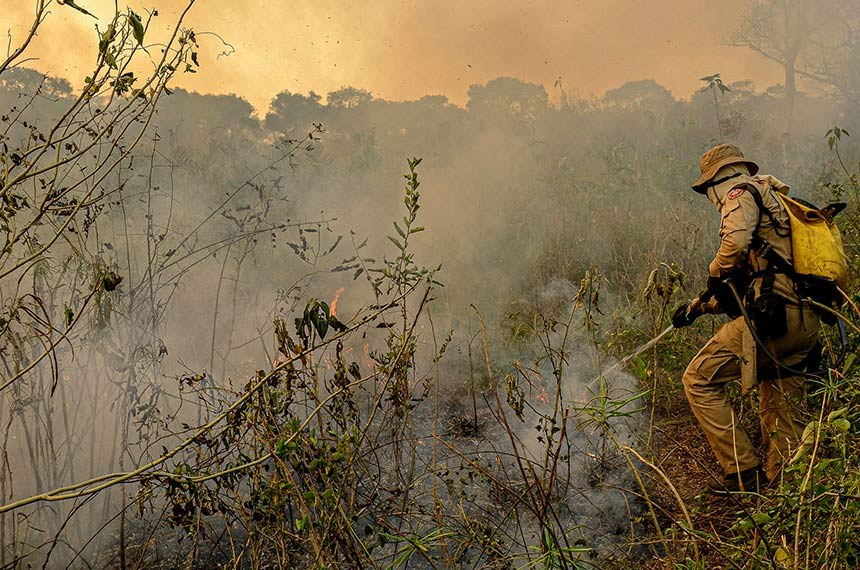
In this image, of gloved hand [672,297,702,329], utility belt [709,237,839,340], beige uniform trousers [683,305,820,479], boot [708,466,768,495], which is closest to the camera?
utility belt [709,237,839,340]

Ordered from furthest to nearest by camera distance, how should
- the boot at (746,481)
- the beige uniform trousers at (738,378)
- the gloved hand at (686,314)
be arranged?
the gloved hand at (686,314) < the boot at (746,481) < the beige uniform trousers at (738,378)

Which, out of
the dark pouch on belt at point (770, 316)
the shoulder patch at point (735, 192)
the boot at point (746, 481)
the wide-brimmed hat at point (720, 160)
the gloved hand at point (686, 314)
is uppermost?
the wide-brimmed hat at point (720, 160)

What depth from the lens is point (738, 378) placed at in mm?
3801

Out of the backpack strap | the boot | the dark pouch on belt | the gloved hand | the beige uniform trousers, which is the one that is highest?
the backpack strap

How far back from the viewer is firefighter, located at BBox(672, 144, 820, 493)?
3.50 meters

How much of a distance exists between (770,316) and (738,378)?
0.49 m

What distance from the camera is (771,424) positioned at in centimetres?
377

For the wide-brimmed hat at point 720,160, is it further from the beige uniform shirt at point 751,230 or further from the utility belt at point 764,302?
the utility belt at point 764,302

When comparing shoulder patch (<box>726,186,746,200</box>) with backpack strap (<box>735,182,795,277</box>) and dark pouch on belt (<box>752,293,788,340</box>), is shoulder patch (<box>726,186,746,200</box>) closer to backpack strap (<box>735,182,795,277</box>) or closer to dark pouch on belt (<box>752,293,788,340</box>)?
backpack strap (<box>735,182,795,277</box>)

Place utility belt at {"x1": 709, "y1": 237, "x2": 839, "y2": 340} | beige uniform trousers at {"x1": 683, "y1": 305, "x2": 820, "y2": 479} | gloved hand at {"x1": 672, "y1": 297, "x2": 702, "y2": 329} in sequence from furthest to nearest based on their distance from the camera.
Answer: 1. gloved hand at {"x1": 672, "y1": 297, "x2": 702, "y2": 329}
2. beige uniform trousers at {"x1": 683, "y1": 305, "x2": 820, "y2": 479}
3. utility belt at {"x1": 709, "y1": 237, "x2": 839, "y2": 340}

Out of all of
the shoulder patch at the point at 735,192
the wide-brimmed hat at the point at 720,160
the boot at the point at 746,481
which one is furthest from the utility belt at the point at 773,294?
the boot at the point at 746,481

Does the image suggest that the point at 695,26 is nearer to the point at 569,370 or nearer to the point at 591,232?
the point at 591,232

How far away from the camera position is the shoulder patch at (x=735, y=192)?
3587mm

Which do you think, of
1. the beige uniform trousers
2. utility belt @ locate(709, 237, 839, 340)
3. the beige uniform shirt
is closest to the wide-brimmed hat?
the beige uniform shirt
